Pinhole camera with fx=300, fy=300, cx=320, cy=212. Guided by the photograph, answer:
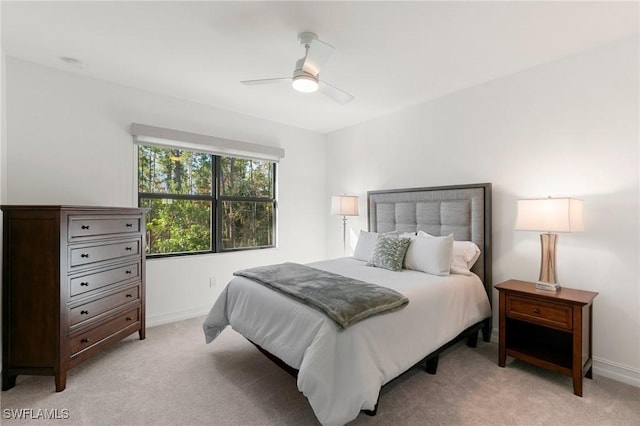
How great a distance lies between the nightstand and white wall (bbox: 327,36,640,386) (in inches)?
8.3

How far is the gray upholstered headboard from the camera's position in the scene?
297 centimetres

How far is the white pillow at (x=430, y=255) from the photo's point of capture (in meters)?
2.68

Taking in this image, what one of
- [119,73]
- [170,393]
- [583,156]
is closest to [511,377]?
[583,156]

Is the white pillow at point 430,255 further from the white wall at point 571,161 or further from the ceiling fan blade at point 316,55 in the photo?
the ceiling fan blade at point 316,55

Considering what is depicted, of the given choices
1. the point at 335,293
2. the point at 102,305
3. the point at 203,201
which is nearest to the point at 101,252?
the point at 102,305

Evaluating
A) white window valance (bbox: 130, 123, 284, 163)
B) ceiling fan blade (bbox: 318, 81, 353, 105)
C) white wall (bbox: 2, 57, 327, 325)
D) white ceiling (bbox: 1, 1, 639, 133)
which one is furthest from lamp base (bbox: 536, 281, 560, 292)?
white window valance (bbox: 130, 123, 284, 163)

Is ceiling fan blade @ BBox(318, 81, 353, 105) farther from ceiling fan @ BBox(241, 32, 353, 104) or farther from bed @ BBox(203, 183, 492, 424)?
bed @ BBox(203, 183, 492, 424)

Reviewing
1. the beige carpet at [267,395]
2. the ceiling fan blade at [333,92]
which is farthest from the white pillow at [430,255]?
the ceiling fan blade at [333,92]

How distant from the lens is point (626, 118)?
2285 mm

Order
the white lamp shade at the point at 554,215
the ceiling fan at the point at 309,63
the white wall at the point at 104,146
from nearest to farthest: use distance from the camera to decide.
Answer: the ceiling fan at the point at 309,63
the white lamp shade at the point at 554,215
the white wall at the point at 104,146

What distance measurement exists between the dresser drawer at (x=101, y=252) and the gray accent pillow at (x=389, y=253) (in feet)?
7.59

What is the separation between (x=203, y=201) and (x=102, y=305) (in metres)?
1.64

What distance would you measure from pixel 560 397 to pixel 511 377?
0.31m

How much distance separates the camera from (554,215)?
2250mm
